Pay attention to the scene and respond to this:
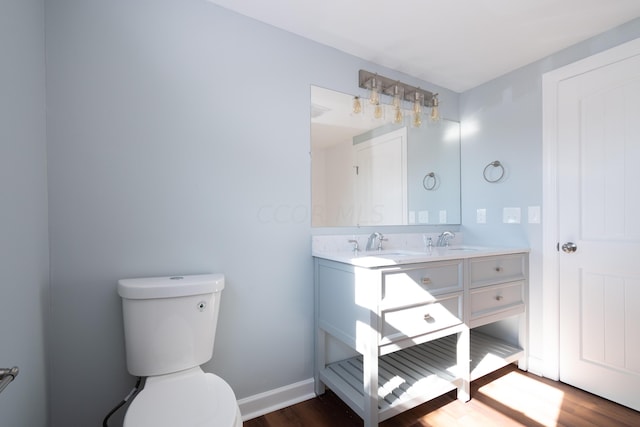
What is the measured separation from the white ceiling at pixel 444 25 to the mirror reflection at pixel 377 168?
345 millimetres

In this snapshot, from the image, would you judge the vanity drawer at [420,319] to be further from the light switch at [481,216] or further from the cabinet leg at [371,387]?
the light switch at [481,216]

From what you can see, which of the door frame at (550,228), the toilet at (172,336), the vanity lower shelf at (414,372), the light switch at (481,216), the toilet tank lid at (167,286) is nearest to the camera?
the toilet at (172,336)

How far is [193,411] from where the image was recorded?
977mm

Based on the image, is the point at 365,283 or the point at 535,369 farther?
the point at 535,369

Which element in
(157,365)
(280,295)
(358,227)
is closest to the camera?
(157,365)

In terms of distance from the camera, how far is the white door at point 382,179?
6.66ft

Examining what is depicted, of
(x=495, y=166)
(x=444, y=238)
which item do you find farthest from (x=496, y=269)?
(x=495, y=166)

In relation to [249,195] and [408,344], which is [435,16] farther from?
[408,344]

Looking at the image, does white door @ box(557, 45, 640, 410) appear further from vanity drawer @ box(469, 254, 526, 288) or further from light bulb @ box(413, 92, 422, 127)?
light bulb @ box(413, 92, 422, 127)

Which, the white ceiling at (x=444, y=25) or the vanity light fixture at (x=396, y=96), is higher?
the white ceiling at (x=444, y=25)

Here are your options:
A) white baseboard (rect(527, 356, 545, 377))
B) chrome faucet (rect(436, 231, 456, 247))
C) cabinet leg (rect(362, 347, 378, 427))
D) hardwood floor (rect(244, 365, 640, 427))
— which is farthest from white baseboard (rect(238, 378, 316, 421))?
white baseboard (rect(527, 356, 545, 377))

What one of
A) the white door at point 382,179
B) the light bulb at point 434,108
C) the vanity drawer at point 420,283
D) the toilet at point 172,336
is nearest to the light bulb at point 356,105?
the white door at point 382,179

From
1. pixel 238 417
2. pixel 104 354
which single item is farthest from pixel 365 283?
pixel 104 354

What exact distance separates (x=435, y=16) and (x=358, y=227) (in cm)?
128
